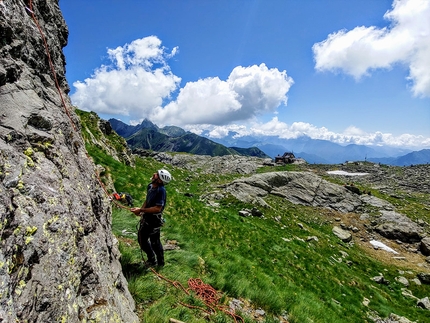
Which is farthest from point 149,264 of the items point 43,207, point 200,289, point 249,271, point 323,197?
point 323,197

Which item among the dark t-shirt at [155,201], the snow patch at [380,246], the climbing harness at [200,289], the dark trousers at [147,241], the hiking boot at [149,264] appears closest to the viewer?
the climbing harness at [200,289]

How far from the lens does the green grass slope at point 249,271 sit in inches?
322

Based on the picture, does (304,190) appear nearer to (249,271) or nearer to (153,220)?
(249,271)

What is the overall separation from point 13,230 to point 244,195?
3837 centimetres

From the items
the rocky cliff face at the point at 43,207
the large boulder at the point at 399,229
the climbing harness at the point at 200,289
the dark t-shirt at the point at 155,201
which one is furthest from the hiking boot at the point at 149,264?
the large boulder at the point at 399,229

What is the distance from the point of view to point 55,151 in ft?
19.5

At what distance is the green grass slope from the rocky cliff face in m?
1.78

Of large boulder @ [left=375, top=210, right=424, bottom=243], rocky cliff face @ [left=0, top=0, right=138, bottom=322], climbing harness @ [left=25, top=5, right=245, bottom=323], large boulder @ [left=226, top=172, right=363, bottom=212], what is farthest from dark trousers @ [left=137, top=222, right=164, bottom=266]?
large boulder @ [left=375, top=210, right=424, bottom=243]

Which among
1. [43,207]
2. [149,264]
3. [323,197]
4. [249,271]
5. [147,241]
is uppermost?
[43,207]

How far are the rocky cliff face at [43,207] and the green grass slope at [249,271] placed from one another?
1.78 metres

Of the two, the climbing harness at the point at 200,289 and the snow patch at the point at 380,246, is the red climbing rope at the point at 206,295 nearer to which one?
the climbing harness at the point at 200,289

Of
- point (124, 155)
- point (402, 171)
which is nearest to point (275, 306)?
point (124, 155)

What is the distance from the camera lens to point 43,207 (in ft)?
15.1

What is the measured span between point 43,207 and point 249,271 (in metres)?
11.1
